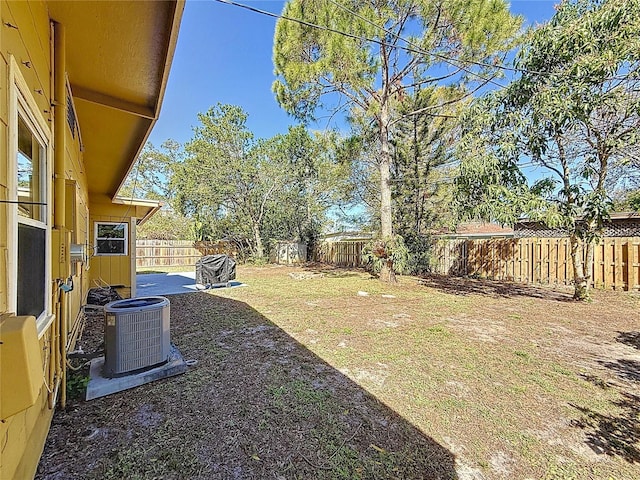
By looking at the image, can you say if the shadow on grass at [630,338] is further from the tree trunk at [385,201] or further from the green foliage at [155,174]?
the green foliage at [155,174]

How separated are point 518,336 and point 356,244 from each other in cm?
973

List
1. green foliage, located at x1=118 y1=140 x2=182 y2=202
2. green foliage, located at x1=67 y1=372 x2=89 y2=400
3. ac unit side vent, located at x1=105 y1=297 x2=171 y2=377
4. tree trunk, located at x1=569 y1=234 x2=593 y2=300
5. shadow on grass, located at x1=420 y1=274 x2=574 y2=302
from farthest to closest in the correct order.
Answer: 1. green foliage, located at x1=118 y1=140 x2=182 y2=202
2. shadow on grass, located at x1=420 y1=274 x2=574 y2=302
3. tree trunk, located at x1=569 y1=234 x2=593 y2=300
4. ac unit side vent, located at x1=105 y1=297 x2=171 y2=377
5. green foliage, located at x1=67 y1=372 x2=89 y2=400

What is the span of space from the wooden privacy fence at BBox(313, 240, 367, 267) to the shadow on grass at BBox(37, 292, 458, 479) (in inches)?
394

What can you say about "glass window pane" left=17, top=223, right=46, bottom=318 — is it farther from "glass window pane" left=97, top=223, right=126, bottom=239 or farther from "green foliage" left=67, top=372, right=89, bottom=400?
"glass window pane" left=97, top=223, right=126, bottom=239

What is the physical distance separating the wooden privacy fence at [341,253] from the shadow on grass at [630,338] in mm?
8621

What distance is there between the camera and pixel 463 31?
689 centimetres

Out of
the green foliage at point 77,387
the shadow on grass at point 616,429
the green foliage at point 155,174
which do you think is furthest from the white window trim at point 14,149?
the green foliage at point 155,174

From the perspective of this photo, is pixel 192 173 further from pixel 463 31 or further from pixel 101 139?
pixel 463 31

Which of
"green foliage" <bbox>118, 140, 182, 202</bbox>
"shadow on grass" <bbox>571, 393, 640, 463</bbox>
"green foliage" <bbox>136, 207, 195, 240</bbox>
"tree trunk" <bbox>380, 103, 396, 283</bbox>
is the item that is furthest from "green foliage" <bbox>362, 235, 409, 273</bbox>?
"green foliage" <bbox>118, 140, 182, 202</bbox>

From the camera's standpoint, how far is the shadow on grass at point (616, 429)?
1.87 metres

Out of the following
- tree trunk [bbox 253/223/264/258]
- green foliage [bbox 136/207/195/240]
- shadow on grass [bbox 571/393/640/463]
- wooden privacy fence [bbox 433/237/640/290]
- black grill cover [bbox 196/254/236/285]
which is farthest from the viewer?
green foliage [bbox 136/207/195/240]

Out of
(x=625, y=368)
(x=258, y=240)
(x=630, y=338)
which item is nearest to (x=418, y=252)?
(x=630, y=338)

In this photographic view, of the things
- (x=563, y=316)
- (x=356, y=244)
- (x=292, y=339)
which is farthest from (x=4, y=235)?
(x=356, y=244)

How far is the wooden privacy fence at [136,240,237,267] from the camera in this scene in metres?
13.8
